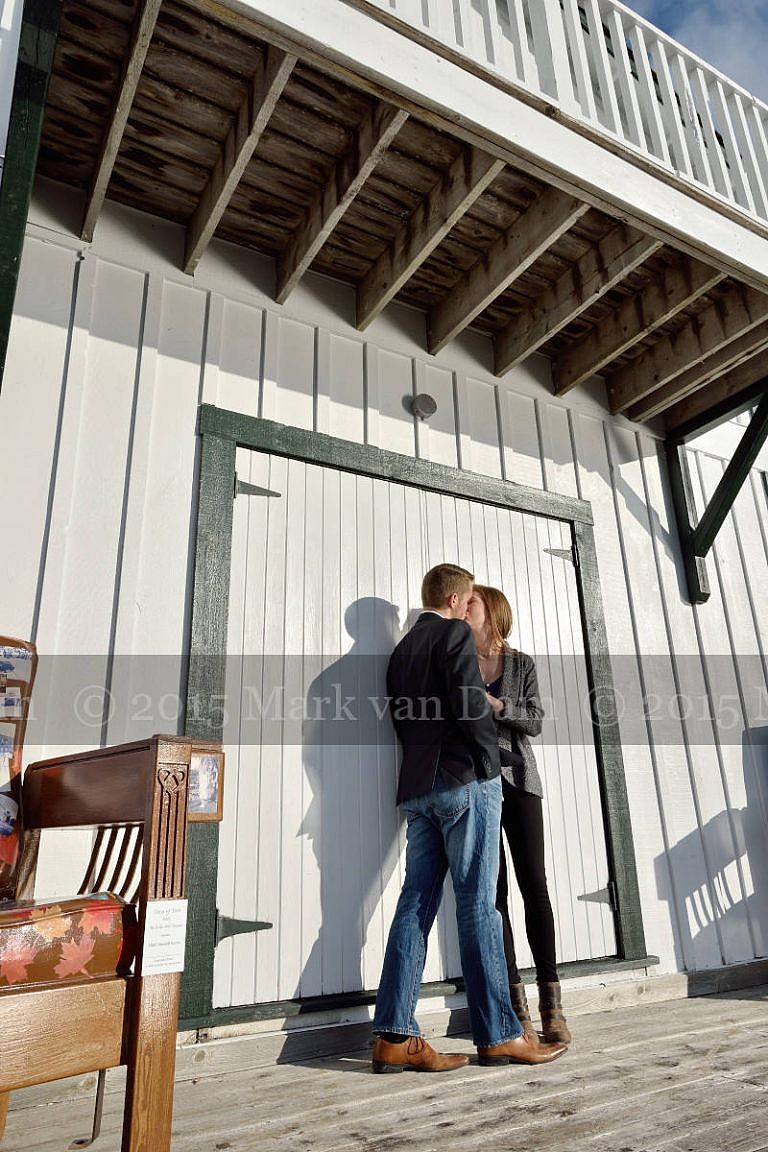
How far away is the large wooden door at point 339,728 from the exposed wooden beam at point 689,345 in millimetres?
1192

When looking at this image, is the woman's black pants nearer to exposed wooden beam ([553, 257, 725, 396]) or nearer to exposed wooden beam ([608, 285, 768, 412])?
exposed wooden beam ([553, 257, 725, 396])

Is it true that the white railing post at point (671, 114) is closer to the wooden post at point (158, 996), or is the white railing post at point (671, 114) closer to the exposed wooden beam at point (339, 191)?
the exposed wooden beam at point (339, 191)

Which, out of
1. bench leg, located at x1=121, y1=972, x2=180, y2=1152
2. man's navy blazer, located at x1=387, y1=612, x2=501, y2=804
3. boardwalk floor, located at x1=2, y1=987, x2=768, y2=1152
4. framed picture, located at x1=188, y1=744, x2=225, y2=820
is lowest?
boardwalk floor, located at x1=2, y1=987, x2=768, y2=1152

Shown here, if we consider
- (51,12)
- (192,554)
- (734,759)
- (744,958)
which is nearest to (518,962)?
(744,958)

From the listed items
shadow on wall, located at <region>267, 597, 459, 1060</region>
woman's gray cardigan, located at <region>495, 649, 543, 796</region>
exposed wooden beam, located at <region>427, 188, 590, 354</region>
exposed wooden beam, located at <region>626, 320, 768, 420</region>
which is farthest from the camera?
exposed wooden beam, located at <region>626, 320, 768, 420</region>

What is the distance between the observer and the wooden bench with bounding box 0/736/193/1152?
113 cm

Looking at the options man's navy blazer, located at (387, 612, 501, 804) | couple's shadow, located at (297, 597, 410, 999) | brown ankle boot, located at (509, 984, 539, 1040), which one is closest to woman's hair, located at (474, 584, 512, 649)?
couple's shadow, located at (297, 597, 410, 999)

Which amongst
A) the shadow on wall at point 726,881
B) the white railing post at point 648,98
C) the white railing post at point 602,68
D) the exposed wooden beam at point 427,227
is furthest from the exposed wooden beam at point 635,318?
the shadow on wall at point 726,881

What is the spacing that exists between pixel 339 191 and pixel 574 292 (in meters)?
1.19

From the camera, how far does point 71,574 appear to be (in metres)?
2.51

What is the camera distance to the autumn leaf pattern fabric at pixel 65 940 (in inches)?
45.2

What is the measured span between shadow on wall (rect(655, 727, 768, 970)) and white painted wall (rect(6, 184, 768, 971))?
0.01m

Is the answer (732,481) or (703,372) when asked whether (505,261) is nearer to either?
(703,372)

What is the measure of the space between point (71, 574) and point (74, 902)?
145cm
